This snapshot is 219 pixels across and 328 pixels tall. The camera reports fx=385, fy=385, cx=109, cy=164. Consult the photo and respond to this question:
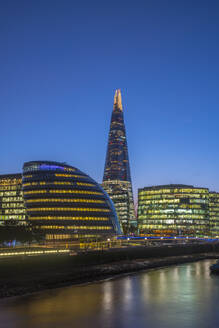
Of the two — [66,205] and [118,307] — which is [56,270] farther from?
[66,205]

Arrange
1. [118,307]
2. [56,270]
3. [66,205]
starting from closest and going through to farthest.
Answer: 1. [118,307]
2. [56,270]
3. [66,205]

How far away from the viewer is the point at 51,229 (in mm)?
157625

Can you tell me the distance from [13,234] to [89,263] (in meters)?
57.6

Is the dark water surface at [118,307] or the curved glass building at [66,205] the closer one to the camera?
the dark water surface at [118,307]

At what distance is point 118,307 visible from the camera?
35156 mm

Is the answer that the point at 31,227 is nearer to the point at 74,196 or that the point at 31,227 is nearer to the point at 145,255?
the point at 74,196

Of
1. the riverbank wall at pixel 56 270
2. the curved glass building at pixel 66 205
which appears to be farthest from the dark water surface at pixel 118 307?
the curved glass building at pixel 66 205

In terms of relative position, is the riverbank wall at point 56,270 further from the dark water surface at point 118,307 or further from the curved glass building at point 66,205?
the curved glass building at point 66,205

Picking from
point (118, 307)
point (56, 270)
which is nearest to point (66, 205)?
point (56, 270)

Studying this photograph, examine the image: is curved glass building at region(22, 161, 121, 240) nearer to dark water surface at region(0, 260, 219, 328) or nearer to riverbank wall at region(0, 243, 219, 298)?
riverbank wall at region(0, 243, 219, 298)

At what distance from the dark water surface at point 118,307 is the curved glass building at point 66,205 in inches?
4312

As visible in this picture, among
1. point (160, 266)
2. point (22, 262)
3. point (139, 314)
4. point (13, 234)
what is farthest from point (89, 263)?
point (13, 234)

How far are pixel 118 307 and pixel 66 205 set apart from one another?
5077 inches

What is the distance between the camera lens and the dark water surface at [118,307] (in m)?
28.6
